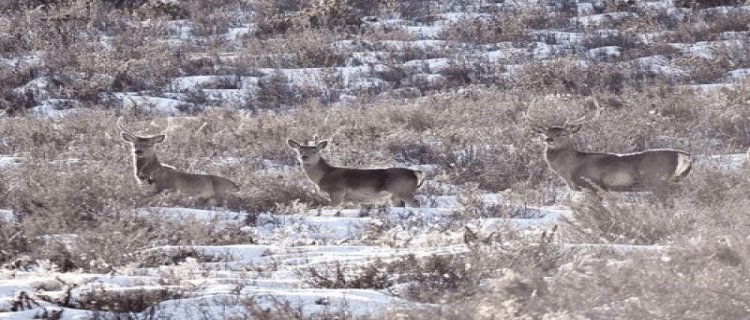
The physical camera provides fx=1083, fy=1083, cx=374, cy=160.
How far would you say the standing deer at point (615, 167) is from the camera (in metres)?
10.4

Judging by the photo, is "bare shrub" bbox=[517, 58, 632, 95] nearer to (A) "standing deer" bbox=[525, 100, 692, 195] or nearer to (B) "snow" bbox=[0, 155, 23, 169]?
(A) "standing deer" bbox=[525, 100, 692, 195]

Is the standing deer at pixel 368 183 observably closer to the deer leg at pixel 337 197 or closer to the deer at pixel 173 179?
the deer leg at pixel 337 197

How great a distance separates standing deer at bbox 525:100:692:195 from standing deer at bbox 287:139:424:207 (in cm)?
148

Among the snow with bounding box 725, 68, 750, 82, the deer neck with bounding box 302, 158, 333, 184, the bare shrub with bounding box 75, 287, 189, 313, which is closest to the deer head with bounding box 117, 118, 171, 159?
the deer neck with bounding box 302, 158, 333, 184

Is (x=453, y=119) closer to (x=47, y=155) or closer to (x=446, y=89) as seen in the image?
(x=446, y=89)

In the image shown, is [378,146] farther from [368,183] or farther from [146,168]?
[146,168]

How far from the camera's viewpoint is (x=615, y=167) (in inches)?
423

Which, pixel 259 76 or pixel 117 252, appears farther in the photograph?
pixel 259 76

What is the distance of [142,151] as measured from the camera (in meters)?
11.9

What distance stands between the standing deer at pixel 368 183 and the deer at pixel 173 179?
40.1 inches

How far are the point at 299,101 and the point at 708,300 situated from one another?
49.1 ft

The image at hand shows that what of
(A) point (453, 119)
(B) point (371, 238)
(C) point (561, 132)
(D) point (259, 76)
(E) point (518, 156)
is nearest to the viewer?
(B) point (371, 238)

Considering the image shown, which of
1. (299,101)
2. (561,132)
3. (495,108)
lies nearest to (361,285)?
(561,132)

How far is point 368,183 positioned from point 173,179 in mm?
2070
